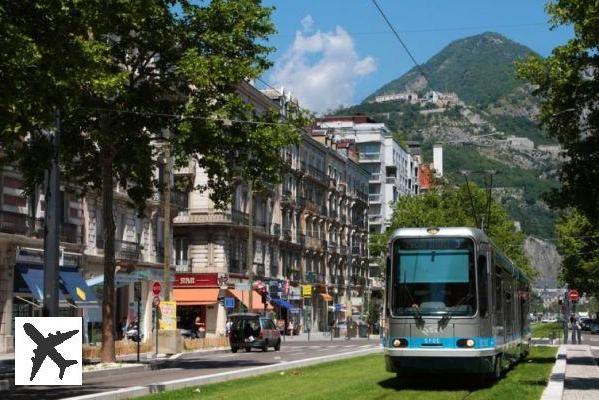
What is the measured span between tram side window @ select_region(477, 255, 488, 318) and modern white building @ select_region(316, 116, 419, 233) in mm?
100019

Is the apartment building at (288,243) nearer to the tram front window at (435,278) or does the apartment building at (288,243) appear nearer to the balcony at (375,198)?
the balcony at (375,198)

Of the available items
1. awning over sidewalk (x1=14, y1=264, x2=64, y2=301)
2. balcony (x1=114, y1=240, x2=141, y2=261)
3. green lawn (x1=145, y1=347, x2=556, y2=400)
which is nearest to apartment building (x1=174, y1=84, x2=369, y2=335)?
balcony (x1=114, y1=240, x2=141, y2=261)

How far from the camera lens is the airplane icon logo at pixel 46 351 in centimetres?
695

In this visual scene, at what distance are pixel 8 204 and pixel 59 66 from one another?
24.4 m

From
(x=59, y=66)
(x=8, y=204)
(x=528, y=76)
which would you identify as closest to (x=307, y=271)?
(x=8, y=204)

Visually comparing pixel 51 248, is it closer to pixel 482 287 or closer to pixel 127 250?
pixel 482 287

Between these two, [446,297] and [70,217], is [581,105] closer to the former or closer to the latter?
[446,297]

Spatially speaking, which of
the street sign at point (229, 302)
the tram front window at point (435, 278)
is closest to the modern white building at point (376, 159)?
the street sign at point (229, 302)

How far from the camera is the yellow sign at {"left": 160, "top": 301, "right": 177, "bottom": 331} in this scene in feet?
123

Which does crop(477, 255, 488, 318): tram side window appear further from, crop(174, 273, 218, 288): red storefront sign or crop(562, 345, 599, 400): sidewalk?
crop(174, 273, 218, 288): red storefront sign

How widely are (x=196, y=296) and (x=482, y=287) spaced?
4798 centimetres

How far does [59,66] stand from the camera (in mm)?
16875

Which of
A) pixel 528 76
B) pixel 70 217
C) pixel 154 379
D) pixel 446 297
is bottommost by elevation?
pixel 154 379

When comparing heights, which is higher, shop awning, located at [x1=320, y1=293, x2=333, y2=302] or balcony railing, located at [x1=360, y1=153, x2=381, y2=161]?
balcony railing, located at [x1=360, y1=153, x2=381, y2=161]
